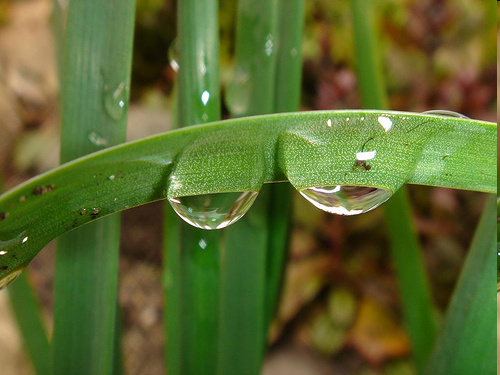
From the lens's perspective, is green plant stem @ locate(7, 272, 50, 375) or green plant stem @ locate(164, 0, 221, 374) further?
green plant stem @ locate(7, 272, 50, 375)

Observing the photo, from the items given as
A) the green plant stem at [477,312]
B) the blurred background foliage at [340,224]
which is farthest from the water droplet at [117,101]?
the blurred background foliage at [340,224]

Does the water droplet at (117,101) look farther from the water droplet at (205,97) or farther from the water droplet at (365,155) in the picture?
the water droplet at (365,155)

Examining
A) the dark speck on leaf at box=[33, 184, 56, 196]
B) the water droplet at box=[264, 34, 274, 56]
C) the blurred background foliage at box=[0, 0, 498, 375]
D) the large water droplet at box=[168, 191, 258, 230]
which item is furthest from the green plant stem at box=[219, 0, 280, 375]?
the blurred background foliage at box=[0, 0, 498, 375]

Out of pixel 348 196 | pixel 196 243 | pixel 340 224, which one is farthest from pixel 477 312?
pixel 340 224

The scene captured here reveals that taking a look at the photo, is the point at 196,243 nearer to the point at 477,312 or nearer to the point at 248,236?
the point at 248,236

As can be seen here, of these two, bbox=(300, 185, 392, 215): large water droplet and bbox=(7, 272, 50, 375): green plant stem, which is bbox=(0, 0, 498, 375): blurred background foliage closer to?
bbox=(7, 272, 50, 375): green plant stem

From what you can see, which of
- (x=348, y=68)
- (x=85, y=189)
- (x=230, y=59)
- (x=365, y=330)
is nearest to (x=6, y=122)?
(x=230, y=59)
